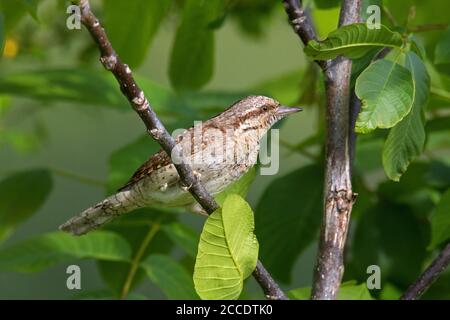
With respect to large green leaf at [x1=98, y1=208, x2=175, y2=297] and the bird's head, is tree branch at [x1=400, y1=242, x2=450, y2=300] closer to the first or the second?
the bird's head

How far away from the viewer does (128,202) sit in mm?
2020

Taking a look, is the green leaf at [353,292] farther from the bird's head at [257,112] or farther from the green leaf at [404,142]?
the bird's head at [257,112]

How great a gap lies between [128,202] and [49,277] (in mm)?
2711

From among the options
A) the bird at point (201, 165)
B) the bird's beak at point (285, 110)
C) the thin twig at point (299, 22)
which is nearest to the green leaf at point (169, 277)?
the bird at point (201, 165)

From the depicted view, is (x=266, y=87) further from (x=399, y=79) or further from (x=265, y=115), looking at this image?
(x=399, y=79)

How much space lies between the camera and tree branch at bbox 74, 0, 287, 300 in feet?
4.24

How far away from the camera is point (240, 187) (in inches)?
75.5

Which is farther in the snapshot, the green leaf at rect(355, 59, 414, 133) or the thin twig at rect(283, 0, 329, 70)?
the thin twig at rect(283, 0, 329, 70)

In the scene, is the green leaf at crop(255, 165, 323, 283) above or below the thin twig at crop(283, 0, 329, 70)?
below

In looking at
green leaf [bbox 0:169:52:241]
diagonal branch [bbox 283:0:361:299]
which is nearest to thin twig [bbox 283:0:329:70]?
diagonal branch [bbox 283:0:361:299]

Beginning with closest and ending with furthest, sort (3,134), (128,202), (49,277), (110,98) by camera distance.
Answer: (128,202)
(110,98)
(3,134)
(49,277)

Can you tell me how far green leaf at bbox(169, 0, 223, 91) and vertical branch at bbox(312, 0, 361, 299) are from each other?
1.73 feet
